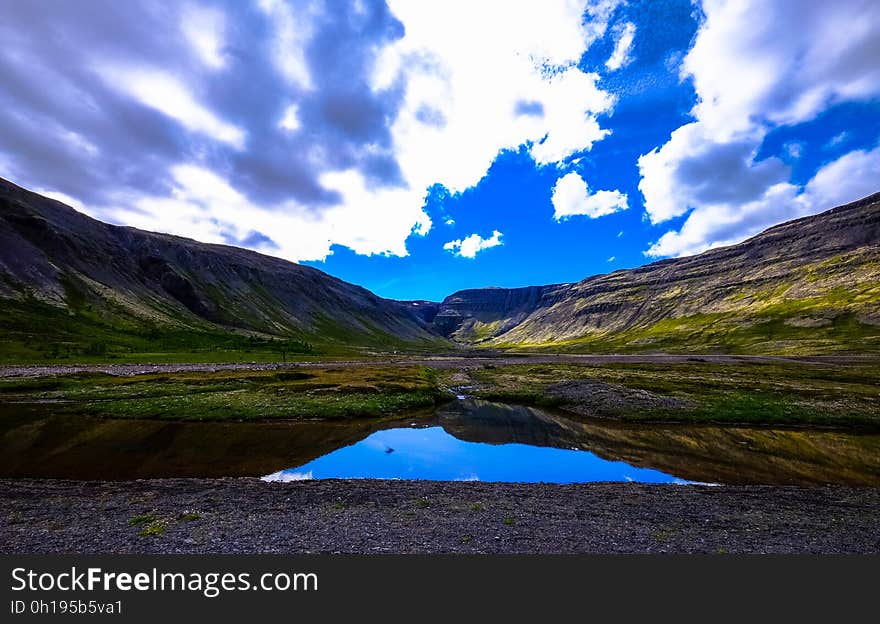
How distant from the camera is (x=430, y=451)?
36.9 metres

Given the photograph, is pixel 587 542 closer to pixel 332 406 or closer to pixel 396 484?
pixel 396 484

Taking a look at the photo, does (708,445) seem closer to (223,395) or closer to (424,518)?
(424,518)

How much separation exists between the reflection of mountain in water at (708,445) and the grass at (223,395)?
1266 cm

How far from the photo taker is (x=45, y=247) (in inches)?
6496

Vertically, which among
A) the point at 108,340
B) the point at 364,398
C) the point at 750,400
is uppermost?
the point at 108,340

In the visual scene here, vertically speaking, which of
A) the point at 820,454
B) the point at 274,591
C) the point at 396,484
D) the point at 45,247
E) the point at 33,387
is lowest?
the point at 820,454

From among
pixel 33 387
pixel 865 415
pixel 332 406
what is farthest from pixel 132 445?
pixel 865 415

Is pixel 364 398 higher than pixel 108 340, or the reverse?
pixel 108 340

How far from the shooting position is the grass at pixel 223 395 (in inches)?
1790

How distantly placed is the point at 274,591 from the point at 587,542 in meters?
12.1

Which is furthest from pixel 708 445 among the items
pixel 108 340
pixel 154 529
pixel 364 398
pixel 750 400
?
pixel 108 340

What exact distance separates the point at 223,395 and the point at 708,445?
5852 cm

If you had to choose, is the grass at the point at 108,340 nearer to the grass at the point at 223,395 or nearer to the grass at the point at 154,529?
the grass at the point at 223,395

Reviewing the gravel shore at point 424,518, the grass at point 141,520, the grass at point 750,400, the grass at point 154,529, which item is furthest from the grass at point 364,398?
the grass at point 154,529
